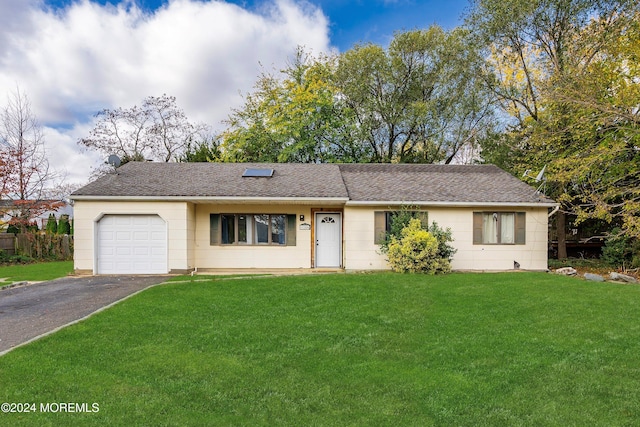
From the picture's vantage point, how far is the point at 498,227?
13.4 metres

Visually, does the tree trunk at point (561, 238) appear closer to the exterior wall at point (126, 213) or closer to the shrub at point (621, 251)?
the shrub at point (621, 251)

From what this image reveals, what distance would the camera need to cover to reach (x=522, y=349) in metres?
5.17

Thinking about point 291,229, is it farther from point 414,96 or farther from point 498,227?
point 414,96

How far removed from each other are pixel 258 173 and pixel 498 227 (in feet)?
30.1

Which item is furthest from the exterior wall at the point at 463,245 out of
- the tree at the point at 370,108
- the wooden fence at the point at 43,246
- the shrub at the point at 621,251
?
the wooden fence at the point at 43,246

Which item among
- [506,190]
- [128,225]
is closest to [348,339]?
[128,225]

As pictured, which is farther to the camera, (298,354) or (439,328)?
(439,328)

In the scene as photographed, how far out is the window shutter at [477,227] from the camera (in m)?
13.3

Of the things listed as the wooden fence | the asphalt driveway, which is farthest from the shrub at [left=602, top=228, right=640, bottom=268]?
the wooden fence

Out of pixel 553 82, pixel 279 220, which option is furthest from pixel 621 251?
pixel 279 220

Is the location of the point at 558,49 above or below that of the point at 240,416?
above

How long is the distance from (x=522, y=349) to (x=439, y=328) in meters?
1.31

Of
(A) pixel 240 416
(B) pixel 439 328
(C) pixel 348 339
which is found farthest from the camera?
(B) pixel 439 328

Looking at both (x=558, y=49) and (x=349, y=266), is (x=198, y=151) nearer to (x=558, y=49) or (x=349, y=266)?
(x=349, y=266)
